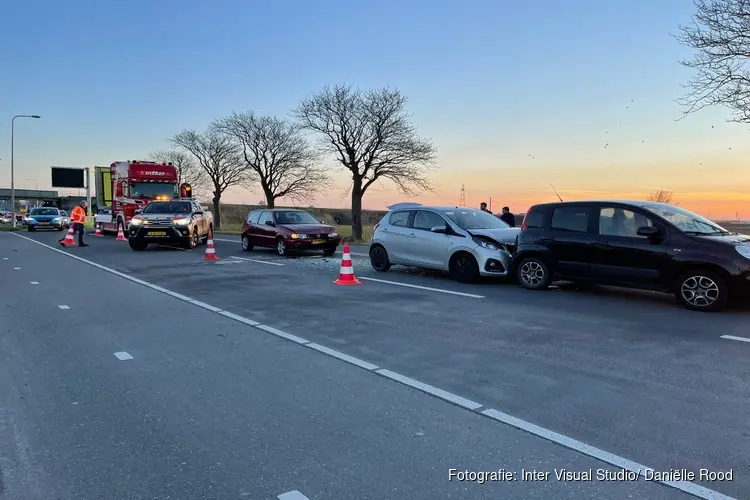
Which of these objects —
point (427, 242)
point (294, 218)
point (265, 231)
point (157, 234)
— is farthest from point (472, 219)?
point (157, 234)

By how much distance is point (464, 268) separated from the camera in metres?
11.3

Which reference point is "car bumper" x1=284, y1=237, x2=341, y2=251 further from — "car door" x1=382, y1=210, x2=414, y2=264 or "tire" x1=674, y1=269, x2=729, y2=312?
"tire" x1=674, y1=269, x2=729, y2=312

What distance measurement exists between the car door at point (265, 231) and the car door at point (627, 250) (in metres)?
11.5

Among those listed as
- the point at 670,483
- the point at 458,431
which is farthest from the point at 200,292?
the point at 670,483

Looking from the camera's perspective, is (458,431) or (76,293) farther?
(76,293)

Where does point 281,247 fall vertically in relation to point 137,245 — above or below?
above

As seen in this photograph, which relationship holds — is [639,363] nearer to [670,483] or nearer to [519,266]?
[670,483]

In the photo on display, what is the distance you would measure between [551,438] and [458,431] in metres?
0.64

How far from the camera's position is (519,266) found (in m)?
10.7

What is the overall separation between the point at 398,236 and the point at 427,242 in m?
0.96

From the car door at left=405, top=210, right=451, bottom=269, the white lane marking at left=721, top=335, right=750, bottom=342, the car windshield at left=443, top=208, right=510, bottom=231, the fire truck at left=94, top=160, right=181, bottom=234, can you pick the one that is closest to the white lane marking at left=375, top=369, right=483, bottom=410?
the white lane marking at left=721, top=335, right=750, bottom=342

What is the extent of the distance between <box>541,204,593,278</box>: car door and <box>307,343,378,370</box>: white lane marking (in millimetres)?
5459

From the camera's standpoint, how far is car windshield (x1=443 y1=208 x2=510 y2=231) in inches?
466

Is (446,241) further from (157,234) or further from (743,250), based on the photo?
(157,234)
